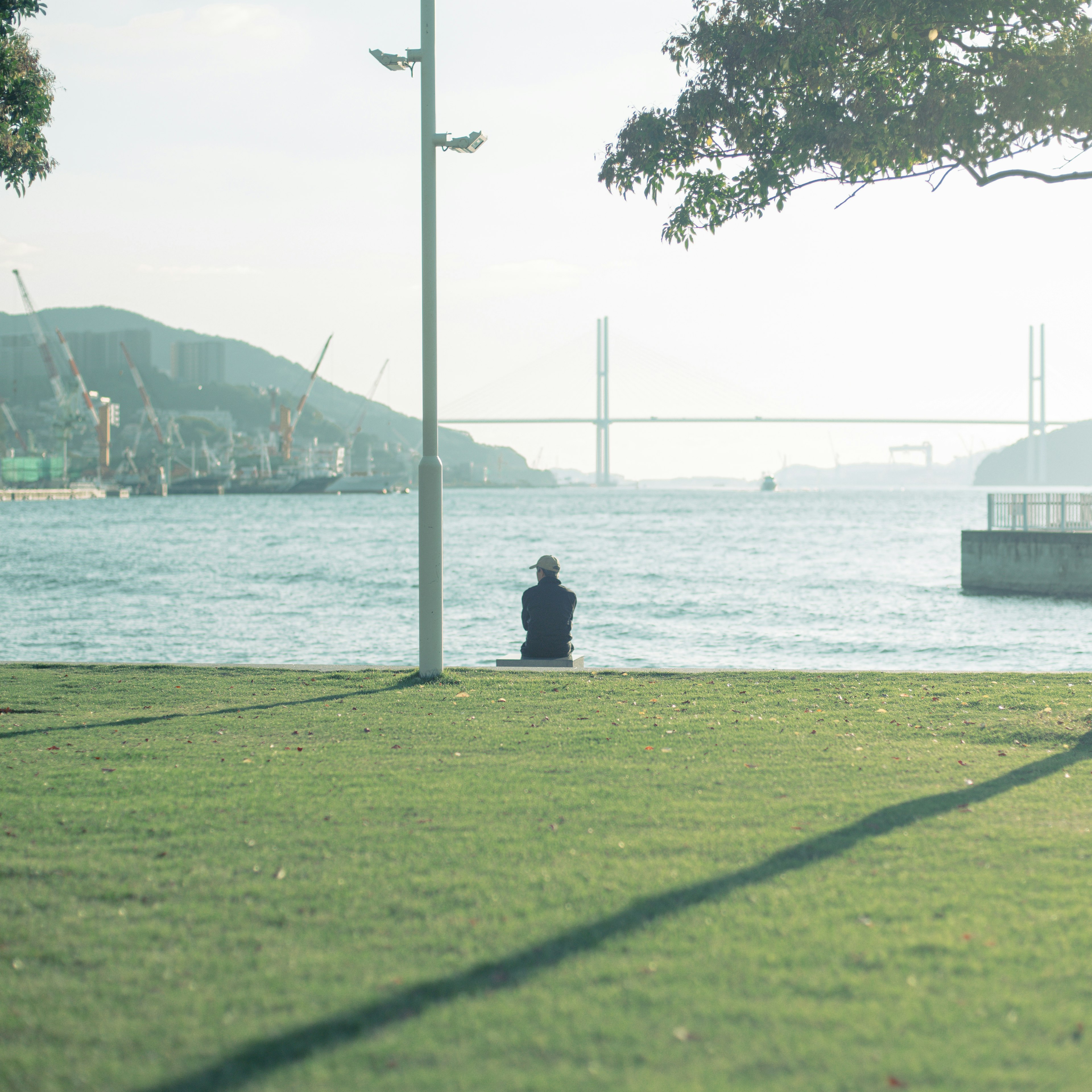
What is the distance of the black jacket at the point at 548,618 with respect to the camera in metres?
11.4

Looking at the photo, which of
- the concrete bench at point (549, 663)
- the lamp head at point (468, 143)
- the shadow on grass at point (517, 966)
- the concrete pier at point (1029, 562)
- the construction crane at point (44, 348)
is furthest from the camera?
the construction crane at point (44, 348)

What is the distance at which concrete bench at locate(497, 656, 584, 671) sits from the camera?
38.6 feet

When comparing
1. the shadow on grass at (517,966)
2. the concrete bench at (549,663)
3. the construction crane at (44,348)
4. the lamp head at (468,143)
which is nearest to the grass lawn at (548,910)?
the shadow on grass at (517,966)

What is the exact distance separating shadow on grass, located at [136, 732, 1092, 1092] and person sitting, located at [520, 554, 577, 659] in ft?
18.9

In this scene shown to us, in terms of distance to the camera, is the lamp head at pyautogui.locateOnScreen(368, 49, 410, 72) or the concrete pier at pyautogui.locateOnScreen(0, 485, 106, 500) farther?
the concrete pier at pyautogui.locateOnScreen(0, 485, 106, 500)

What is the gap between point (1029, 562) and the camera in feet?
93.4

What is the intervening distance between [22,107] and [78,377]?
18965 centimetres

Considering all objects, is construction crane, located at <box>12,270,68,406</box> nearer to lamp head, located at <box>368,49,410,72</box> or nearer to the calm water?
the calm water

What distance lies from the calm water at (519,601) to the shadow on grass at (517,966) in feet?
37.3

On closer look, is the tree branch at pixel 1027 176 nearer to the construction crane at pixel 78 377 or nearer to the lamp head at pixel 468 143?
the lamp head at pixel 468 143

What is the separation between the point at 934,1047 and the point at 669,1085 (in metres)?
0.78

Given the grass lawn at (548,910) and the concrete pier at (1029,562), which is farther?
the concrete pier at (1029,562)

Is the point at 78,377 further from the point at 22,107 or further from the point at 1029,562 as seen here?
the point at 22,107

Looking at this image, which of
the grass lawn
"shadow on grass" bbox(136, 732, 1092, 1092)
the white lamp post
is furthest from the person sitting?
"shadow on grass" bbox(136, 732, 1092, 1092)
